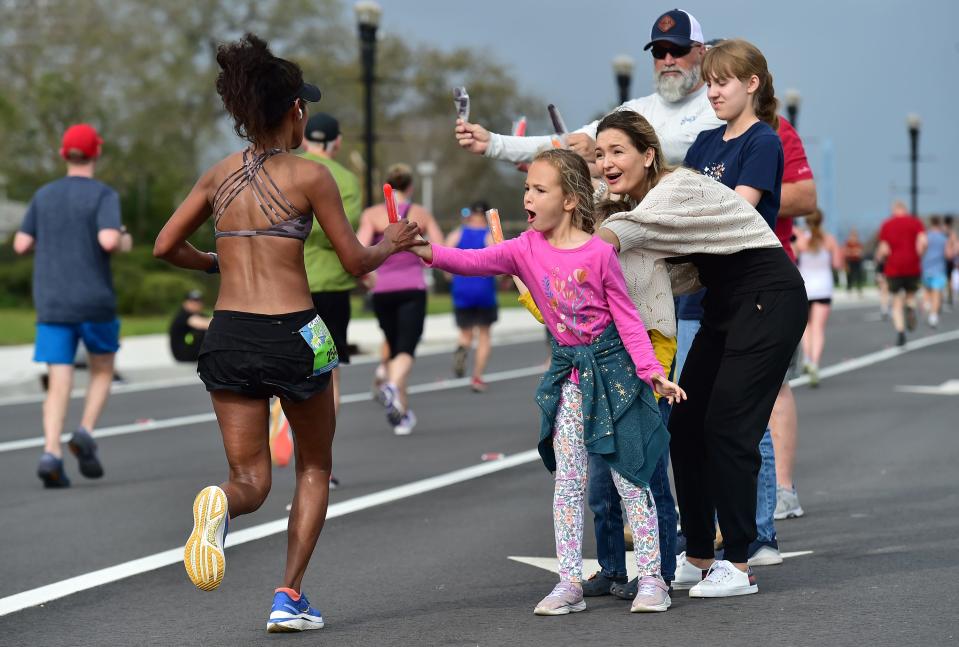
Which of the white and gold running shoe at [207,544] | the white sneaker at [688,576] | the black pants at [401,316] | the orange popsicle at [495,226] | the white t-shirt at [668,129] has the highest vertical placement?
the white t-shirt at [668,129]

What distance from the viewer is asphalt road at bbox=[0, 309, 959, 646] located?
536 cm

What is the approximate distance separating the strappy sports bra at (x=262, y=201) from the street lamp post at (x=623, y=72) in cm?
2704

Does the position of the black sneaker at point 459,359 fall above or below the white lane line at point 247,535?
below

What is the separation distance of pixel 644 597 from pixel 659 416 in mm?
645

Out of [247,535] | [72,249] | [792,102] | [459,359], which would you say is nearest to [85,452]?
[72,249]

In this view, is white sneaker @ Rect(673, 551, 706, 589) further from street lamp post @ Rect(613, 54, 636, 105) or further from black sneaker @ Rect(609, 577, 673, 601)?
street lamp post @ Rect(613, 54, 636, 105)

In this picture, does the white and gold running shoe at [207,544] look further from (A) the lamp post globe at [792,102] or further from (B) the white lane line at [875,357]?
(A) the lamp post globe at [792,102]

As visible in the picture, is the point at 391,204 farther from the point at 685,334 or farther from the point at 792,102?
the point at 792,102

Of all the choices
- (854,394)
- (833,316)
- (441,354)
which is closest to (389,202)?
(854,394)

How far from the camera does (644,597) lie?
217 inches

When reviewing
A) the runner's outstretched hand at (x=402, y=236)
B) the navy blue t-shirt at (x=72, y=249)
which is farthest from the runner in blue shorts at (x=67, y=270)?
the runner's outstretched hand at (x=402, y=236)

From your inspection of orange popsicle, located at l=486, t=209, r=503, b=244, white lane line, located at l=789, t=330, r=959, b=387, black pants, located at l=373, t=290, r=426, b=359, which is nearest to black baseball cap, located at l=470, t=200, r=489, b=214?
white lane line, located at l=789, t=330, r=959, b=387

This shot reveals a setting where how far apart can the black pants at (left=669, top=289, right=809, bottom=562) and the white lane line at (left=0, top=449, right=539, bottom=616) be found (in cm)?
247

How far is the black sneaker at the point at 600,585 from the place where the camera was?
5.88 meters
